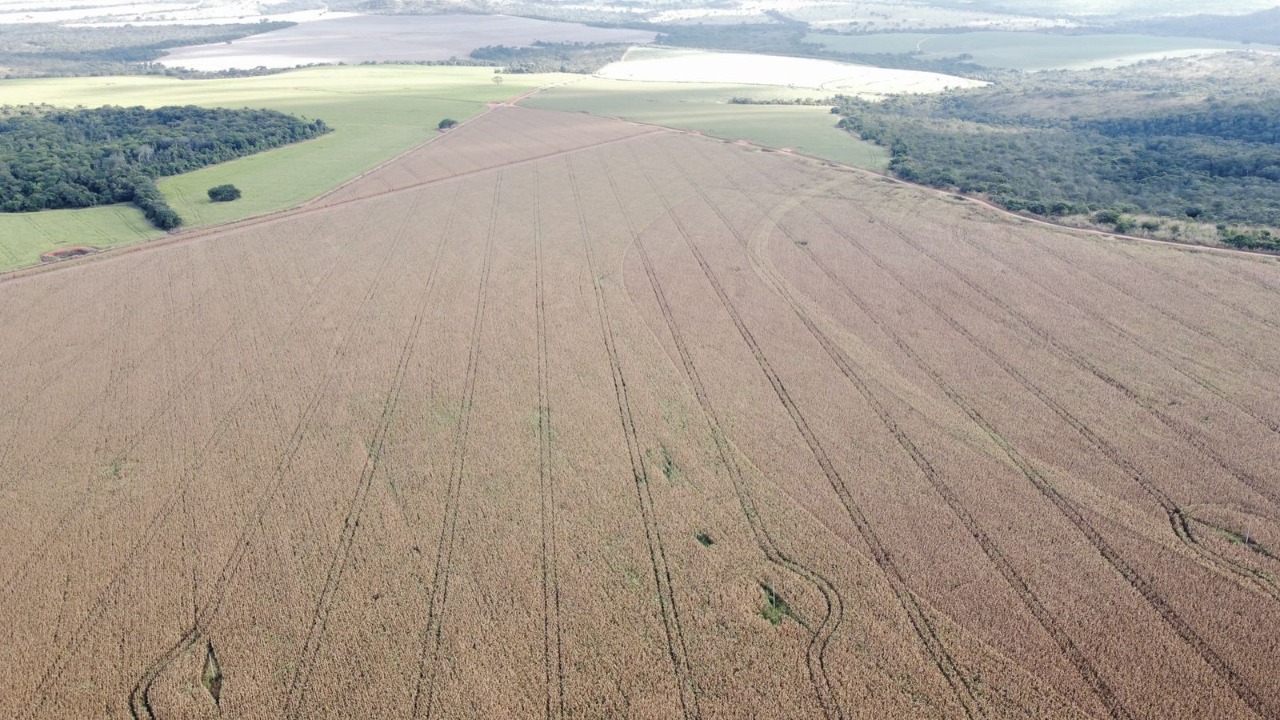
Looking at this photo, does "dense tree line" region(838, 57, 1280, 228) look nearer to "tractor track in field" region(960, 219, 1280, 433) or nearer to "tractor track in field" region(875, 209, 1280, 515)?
"tractor track in field" region(960, 219, 1280, 433)

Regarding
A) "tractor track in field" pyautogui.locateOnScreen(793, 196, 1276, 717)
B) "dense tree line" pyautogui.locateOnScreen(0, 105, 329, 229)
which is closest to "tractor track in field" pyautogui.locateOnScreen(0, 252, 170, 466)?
"dense tree line" pyautogui.locateOnScreen(0, 105, 329, 229)

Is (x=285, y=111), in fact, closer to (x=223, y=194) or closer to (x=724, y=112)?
(x=223, y=194)

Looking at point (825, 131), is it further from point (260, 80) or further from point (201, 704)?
point (260, 80)

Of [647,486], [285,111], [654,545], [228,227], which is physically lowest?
[654,545]

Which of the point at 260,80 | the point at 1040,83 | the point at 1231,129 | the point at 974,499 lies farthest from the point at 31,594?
the point at 1040,83

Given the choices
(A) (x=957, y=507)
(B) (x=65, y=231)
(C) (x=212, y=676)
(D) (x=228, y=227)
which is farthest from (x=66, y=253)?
(A) (x=957, y=507)

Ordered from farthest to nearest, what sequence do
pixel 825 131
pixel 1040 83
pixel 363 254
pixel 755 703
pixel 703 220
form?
pixel 1040 83 < pixel 825 131 < pixel 703 220 < pixel 363 254 < pixel 755 703
